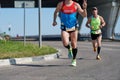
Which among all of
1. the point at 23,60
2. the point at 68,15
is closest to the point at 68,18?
the point at 68,15

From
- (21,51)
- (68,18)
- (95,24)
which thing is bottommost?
(21,51)

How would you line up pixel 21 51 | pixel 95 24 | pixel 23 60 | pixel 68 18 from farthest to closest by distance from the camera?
pixel 21 51
pixel 95 24
pixel 23 60
pixel 68 18

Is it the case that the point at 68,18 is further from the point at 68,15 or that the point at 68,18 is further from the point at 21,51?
the point at 21,51

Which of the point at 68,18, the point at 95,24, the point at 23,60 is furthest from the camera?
the point at 95,24

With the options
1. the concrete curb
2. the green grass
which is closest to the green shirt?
the concrete curb

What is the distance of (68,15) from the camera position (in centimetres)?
1394

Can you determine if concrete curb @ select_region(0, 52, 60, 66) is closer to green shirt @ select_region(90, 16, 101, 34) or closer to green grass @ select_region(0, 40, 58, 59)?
green grass @ select_region(0, 40, 58, 59)

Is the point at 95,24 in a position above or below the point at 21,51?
above

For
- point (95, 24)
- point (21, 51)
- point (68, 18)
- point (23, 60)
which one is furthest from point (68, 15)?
point (21, 51)

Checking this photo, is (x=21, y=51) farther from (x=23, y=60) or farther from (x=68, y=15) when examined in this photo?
(x=68, y=15)

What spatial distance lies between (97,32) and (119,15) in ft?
149

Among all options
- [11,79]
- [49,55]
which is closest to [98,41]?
[49,55]

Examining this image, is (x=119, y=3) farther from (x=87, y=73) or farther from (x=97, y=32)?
(x=87, y=73)

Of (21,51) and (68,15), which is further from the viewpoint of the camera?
(21,51)
